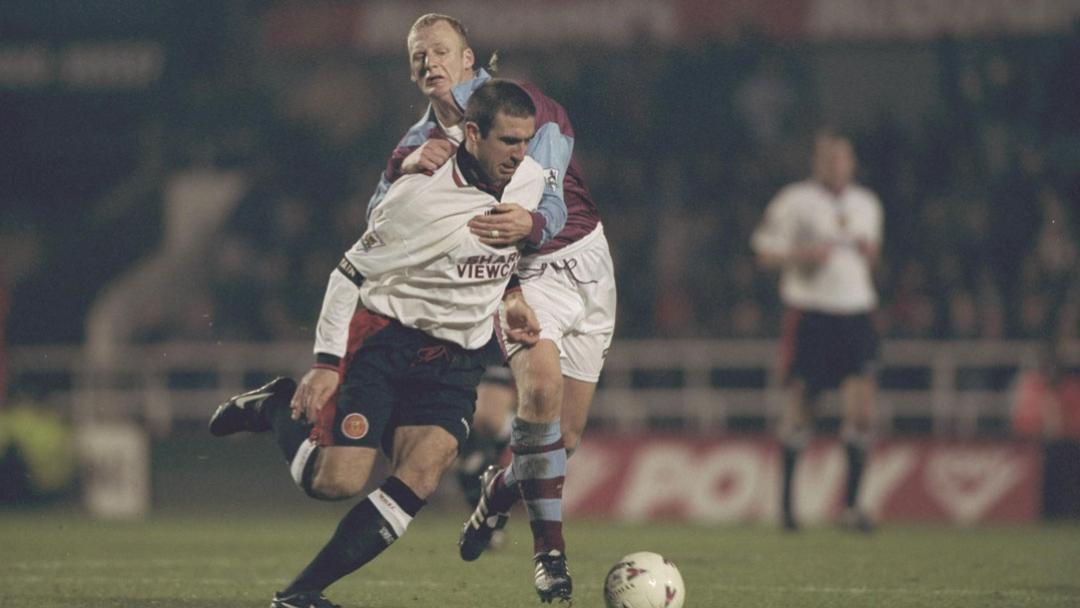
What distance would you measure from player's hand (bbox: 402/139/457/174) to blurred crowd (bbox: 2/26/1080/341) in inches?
320

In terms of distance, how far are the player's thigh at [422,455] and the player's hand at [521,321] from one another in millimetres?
636

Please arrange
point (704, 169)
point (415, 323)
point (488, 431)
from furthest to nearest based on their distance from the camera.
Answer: point (704, 169), point (488, 431), point (415, 323)

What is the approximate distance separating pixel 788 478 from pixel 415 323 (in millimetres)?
5153

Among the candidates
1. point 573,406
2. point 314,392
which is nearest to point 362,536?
point 314,392

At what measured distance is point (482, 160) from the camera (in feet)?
19.4

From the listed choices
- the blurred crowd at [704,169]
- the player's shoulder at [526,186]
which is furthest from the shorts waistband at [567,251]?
the blurred crowd at [704,169]

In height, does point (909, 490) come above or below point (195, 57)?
below

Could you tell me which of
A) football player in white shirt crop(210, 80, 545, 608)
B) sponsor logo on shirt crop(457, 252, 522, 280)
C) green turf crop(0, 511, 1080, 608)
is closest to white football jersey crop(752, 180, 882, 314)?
green turf crop(0, 511, 1080, 608)

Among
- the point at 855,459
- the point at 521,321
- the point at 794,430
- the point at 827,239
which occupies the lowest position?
the point at 855,459

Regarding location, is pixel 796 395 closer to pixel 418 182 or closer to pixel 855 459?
pixel 855 459

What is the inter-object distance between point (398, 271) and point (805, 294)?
5.24 metres

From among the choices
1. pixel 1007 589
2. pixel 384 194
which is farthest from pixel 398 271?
pixel 1007 589

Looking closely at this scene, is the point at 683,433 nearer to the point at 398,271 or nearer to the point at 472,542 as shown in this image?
the point at 472,542

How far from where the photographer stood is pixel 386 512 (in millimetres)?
5664
